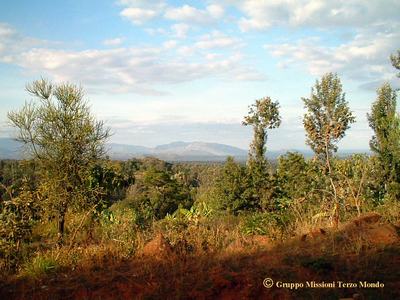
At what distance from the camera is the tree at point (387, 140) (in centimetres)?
1763

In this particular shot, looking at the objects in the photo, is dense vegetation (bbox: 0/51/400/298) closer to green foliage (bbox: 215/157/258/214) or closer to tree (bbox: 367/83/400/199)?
tree (bbox: 367/83/400/199)

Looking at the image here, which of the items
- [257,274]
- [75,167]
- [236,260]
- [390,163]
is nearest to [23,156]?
[75,167]

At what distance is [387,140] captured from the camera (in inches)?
821

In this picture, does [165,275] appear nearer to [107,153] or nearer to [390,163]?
[107,153]

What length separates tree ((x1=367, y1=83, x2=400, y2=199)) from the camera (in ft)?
57.9

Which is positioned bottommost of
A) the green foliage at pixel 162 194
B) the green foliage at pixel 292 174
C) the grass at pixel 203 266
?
the green foliage at pixel 162 194

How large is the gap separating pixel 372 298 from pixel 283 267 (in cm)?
152

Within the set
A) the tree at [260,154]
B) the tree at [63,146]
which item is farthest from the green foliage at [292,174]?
the tree at [63,146]

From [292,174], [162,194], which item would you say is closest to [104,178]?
[292,174]

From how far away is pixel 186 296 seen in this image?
5.41 m

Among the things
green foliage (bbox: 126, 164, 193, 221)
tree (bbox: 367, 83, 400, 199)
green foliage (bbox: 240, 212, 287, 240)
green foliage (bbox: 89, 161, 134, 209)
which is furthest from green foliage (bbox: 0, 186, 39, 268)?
green foliage (bbox: 126, 164, 193, 221)

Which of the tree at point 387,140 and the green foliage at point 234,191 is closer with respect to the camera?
the tree at point 387,140

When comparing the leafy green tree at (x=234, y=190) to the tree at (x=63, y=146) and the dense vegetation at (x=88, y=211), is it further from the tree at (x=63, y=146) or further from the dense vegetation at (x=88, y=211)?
the tree at (x=63, y=146)

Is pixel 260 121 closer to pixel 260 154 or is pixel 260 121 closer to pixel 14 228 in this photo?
pixel 260 154
